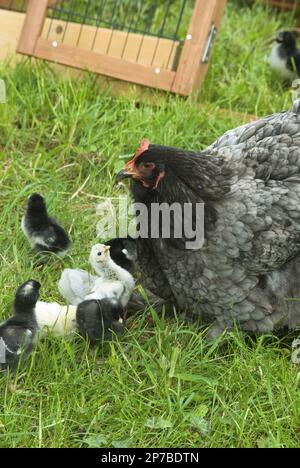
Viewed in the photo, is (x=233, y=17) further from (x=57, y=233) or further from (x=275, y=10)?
(x=57, y=233)

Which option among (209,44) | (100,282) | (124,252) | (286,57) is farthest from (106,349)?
(286,57)

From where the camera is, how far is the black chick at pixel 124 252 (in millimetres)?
3916

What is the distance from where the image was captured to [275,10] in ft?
23.3

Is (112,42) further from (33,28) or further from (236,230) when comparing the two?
(236,230)

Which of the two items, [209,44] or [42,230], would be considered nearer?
[42,230]

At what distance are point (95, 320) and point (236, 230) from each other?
2.42ft

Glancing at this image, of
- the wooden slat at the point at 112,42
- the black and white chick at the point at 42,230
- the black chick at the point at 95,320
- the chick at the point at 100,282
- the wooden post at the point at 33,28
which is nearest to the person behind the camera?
the black chick at the point at 95,320

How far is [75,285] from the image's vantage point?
12.3 ft

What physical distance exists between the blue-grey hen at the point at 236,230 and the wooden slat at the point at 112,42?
213cm

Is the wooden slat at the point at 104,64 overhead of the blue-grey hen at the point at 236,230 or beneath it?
overhead

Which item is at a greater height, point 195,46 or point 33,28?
point 195,46

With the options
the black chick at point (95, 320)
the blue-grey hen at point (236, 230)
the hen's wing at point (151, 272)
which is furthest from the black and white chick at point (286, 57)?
the black chick at point (95, 320)

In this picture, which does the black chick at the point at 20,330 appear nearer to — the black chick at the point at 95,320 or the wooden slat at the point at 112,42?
the black chick at the point at 95,320
